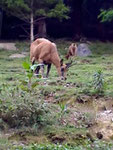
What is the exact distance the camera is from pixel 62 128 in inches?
301

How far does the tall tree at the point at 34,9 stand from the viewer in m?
20.4

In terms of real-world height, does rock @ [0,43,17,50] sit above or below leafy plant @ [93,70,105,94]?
above

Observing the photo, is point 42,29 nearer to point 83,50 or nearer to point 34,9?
point 34,9

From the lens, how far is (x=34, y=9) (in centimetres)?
2108

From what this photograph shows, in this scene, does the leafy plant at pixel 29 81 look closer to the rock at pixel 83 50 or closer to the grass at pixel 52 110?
the grass at pixel 52 110

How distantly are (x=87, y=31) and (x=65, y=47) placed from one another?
3330mm

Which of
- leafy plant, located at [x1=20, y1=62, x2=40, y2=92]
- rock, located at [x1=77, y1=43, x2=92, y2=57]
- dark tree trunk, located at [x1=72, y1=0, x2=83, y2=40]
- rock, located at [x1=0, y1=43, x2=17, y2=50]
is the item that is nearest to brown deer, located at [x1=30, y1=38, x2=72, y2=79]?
leafy plant, located at [x1=20, y1=62, x2=40, y2=92]

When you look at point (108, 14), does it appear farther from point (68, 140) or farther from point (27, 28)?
point (68, 140)

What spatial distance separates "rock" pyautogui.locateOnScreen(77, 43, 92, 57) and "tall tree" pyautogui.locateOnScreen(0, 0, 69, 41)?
1755mm

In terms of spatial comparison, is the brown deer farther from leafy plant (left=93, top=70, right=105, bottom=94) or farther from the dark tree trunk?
the dark tree trunk

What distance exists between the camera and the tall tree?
66.9 ft

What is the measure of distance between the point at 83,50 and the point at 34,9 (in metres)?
3.09

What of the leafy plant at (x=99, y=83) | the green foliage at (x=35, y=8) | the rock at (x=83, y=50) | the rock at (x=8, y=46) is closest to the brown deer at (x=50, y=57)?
the leafy plant at (x=99, y=83)

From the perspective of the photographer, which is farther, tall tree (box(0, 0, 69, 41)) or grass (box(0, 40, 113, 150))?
tall tree (box(0, 0, 69, 41))
